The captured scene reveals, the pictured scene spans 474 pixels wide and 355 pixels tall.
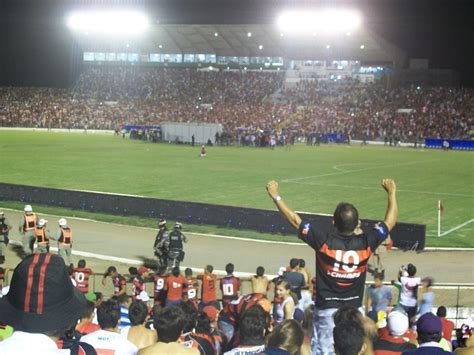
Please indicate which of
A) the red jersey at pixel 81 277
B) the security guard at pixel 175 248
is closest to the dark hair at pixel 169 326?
the red jersey at pixel 81 277

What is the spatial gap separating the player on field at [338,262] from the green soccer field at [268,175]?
661 inches

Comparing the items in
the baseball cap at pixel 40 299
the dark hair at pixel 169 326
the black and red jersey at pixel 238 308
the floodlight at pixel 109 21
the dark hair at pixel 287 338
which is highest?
the floodlight at pixel 109 21

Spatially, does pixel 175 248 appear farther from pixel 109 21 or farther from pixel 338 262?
pixel 109 21

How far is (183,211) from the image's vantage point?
2455 cm

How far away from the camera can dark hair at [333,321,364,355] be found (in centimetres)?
444

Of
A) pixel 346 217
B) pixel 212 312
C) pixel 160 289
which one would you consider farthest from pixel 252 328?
pixel 160 289

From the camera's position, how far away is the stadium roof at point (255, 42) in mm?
83375

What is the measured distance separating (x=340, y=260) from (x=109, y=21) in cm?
8485

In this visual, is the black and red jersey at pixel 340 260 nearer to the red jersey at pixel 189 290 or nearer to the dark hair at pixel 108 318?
the dark hair at pixel 108 318

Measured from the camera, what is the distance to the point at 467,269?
18.2 metres

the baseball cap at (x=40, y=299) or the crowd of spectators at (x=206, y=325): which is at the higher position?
the baseball cap at (x=40, y=299)

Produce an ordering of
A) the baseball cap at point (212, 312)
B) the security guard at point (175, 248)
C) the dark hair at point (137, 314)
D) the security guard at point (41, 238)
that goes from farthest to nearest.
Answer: the security guard at point (41, 238) → the security guard at point (175, 248) → the baseball cap at point (212, 312) → the dark hair at point (137, 314)

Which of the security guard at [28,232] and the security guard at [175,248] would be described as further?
the security guard at [28,232]

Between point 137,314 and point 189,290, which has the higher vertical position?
point 137,314
